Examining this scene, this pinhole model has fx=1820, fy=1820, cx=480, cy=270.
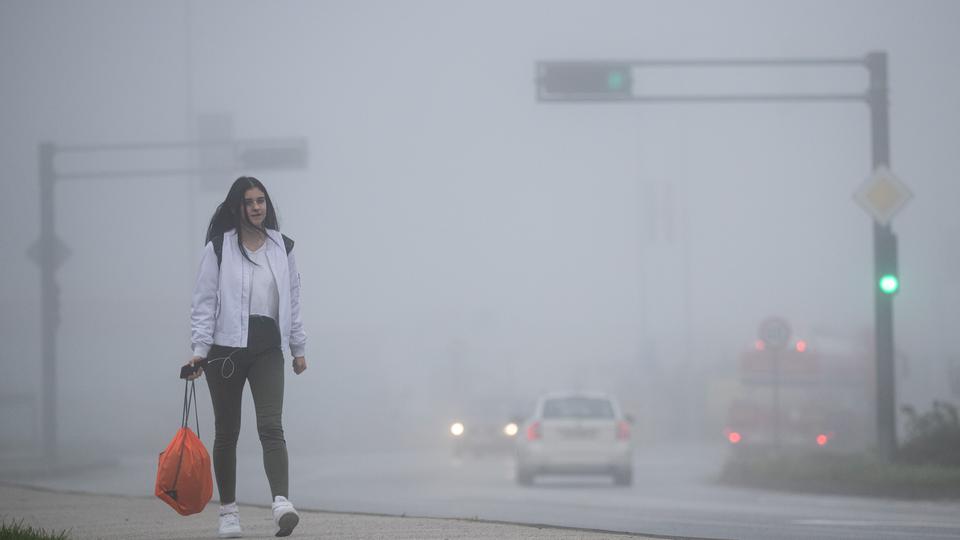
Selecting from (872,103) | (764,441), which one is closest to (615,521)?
(872,103)

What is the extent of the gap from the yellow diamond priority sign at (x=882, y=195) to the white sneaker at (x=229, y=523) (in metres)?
13.5

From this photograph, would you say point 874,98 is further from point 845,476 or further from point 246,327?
point 246,327

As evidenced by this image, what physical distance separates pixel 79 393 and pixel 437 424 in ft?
38.7

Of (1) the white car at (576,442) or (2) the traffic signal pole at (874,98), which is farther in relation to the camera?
(1) the white car at (576,442)

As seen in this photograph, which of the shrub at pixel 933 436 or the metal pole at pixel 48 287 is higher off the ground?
the metal pole at pixel 48 287

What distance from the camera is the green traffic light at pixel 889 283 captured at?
21.2 meters

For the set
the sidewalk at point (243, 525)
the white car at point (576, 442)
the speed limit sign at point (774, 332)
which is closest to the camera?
the sidewalk at point (243, 525)

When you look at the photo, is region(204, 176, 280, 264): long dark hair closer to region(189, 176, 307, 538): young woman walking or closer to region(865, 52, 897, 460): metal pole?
region(189, 176, 307, 538): young woman walking

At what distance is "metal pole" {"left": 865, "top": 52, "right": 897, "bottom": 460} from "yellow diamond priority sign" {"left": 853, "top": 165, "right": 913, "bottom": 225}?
0.16 metres

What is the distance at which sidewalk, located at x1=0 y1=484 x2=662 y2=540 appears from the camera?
9555 millimetres

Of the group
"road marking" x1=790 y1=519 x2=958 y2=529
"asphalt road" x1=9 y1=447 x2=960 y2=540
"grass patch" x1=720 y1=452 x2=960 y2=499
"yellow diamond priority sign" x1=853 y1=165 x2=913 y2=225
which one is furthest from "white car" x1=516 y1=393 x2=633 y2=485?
"road marking" x1=790 y1=519 x2=958 y2=529

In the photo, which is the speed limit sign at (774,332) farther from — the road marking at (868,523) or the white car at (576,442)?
the road marking at (868,523)

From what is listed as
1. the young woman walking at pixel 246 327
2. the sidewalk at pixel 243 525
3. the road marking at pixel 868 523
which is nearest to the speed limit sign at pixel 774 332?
the road marking at pixel 868 523

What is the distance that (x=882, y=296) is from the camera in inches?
842
